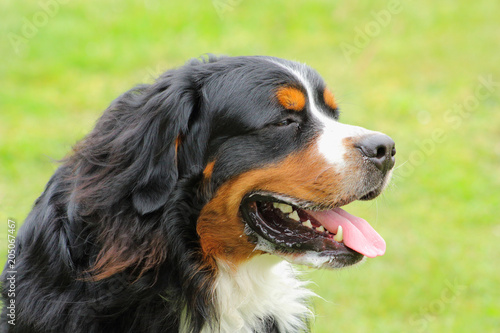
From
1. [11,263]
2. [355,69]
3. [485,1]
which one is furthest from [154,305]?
[485,1]

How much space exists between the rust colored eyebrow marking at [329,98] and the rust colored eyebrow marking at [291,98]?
0.27m

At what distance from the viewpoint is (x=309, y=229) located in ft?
11.2

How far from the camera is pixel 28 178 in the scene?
7270 mm

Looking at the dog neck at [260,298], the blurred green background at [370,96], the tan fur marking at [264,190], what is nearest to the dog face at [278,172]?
the tan fur marking at [264,190]

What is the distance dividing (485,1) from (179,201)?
11.8 m

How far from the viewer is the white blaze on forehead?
3332 millimetres

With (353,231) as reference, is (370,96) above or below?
below

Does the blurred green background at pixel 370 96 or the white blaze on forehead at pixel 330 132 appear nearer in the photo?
the white blaze on forehead at pixel 330 132

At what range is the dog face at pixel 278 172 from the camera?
3299 mm

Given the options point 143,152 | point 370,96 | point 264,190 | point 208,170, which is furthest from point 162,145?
point 370,96

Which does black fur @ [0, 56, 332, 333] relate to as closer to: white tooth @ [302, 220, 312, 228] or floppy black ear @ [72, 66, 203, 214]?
floppy black ear @ [72, 66, 203, 214]

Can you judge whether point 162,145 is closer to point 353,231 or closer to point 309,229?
point 309,229

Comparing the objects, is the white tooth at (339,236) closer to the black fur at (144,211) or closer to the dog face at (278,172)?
the dog face at (278,172)

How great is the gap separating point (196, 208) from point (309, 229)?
62 cm
